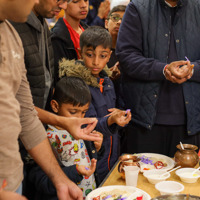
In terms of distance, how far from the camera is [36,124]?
1.38 m

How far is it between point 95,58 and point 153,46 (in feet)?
1.59

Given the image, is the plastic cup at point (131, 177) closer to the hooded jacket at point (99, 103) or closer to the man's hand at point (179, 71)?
the hooded jacket at point (99, 103)

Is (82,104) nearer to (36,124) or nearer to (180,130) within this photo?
(36,124)

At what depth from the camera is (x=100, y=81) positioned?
2387mm

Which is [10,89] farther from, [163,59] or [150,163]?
[163,59]

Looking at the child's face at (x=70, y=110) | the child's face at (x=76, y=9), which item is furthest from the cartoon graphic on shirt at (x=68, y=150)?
the child's face at (x=76, y=9)

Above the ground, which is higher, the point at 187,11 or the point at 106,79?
the point at 187,11

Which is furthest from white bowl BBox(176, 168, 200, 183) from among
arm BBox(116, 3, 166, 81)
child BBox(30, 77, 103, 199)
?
arm BBox(116, 3, 166, 81)

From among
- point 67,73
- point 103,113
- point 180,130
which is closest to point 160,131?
point 180,130

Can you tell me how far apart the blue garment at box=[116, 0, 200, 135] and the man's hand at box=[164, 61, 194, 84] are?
0.16 m

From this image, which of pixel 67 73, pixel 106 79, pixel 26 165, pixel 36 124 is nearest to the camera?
pixel 36 124

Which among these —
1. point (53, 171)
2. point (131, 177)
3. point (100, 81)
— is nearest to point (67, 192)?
point (53, 171)

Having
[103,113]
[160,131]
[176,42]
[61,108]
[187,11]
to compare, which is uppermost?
[187,11]

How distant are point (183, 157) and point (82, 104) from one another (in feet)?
2.36
